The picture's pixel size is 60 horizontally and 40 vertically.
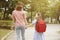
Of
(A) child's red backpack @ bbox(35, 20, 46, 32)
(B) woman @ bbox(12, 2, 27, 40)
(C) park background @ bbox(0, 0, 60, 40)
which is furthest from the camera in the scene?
(C) park background @ bbox(0, 0, 60, 40)

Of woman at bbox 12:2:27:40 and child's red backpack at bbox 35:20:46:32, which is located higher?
woman at bbox 12:2:27:40

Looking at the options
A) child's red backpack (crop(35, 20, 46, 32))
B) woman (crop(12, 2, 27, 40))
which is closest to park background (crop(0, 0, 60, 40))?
child's red backpack (crop(35, 20, 46, 32))

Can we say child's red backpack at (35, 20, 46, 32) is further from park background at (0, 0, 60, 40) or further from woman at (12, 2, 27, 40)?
park background at (0, 0, 60, 40)

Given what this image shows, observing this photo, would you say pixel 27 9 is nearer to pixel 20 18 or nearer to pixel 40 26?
pixel 40 26

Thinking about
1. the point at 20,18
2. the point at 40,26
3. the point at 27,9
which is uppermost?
the point at 20,18

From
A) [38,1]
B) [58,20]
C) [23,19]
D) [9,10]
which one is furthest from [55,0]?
[23,19]

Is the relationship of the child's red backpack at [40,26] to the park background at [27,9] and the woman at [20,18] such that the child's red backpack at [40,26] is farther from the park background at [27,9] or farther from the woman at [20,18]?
the park background at [27,9]

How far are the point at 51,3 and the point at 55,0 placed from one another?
9.81ft

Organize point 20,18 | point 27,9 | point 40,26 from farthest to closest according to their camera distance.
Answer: point 27,9
point 40,26
point 20,18

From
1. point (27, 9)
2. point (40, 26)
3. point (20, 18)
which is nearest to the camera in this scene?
point (20, 18)

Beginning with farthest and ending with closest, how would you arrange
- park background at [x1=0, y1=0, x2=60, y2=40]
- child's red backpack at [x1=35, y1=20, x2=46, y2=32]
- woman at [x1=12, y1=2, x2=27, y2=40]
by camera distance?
park background at [x1=0, y1=0, x2=60, y2=40], child's red backpack at [x1=35, y1=20, x2=46, y2=32], woman at [x1=12, y1=2, x2=27, y2=40]

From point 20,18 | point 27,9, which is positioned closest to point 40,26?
point 20,18

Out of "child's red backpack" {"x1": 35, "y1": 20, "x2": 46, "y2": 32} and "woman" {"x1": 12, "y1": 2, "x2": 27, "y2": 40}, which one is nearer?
"woman" {"x1": 12, "y1": 2, "x2": 27, "y2": 40}

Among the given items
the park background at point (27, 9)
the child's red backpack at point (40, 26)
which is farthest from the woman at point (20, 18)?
the park background at point (27, 9)
